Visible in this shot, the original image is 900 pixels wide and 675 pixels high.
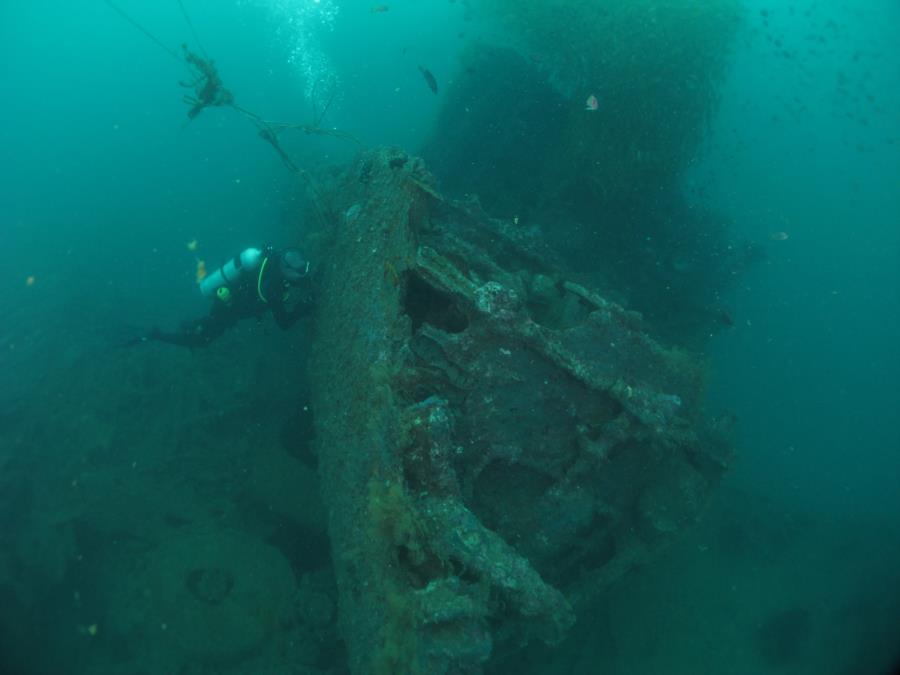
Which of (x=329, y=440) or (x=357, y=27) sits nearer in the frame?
(x=329, y=440)

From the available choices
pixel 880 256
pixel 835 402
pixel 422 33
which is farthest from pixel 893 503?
pixel 422 33

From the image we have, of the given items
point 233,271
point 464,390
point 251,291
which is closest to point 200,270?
point 233,271

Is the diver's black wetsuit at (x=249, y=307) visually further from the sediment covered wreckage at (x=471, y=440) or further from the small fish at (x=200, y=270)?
the small fish at (x=200, y=270)

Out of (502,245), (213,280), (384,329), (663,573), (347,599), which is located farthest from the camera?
(663,573)

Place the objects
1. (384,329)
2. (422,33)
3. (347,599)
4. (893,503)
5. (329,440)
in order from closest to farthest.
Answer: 1. (347,599)
2. (384,329)
3. (329,440)
4. (893,503)
5. (422,33)

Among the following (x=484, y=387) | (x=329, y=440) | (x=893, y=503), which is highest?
(x=893, y=503)

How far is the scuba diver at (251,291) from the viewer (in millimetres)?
6457

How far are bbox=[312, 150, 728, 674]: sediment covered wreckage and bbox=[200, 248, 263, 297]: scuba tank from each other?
1.62 metres

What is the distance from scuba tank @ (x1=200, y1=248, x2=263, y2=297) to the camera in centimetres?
702

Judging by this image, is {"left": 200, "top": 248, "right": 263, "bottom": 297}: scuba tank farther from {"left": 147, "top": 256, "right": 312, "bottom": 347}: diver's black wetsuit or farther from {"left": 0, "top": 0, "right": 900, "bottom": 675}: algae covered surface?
{"left": 0, "top": 0, "right": 900, "bottom": 675}: algae covered surface

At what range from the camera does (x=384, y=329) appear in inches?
166

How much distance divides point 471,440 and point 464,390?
44cm

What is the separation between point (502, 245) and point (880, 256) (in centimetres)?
2619

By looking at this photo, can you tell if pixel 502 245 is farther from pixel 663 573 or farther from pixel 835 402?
pixel 835 402
